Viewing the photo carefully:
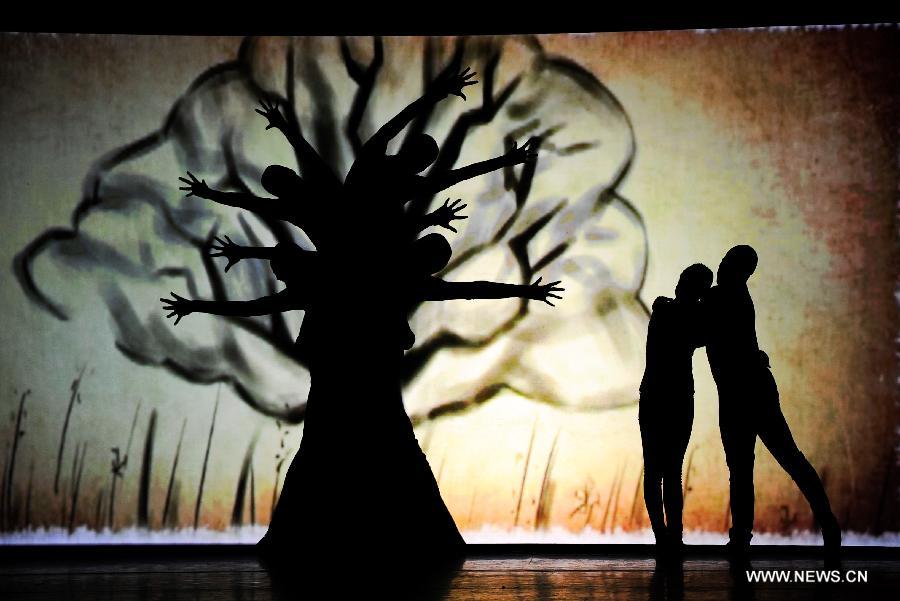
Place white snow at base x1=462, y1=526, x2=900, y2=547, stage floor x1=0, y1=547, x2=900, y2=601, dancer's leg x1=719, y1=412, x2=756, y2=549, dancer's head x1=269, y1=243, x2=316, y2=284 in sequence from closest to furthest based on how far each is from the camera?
stage floor x1=0, y1=547, x2=900, y2=601 < dancer's leg x1=719, y1=412, x2=756, y2=549 < dancer's head x1=269, y1=243, x2=316, y2=284 < white snow at base x1=462, y1=526, x2=900, y2=547

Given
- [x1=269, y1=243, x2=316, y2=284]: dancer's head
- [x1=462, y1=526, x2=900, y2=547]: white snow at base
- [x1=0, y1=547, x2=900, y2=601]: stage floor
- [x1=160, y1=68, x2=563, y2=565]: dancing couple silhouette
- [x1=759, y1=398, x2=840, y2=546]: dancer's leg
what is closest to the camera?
[x1=0, y1=547, x2=900, y2=601]: stage floor

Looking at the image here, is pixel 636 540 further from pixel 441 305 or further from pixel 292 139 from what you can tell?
pixel 292 139

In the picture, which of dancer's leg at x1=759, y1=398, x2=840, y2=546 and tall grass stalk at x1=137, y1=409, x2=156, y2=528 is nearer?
dancer's leg at x1=759, y1=398, x2=840, y2=546

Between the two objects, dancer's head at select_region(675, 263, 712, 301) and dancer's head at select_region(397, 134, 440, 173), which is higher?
dancer's head at select_region(397, 134, 440, 173)

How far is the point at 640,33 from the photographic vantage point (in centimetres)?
516

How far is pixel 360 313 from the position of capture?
11.9 feet

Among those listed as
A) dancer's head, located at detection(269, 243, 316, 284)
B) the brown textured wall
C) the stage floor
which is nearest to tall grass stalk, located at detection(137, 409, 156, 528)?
the brown textured wall

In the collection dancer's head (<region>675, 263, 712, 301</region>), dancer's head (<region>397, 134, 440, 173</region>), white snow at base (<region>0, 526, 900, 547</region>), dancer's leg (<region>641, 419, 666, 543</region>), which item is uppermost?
dancer's head (<region>397, 134, 440, 173</region>)

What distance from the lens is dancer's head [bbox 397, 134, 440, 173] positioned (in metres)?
3.69

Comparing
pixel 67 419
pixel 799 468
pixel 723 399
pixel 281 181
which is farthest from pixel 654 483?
pixel 67 419

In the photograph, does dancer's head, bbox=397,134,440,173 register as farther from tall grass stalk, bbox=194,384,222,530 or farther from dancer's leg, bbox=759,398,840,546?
tall grass stalk, bbox=194,384,222,530

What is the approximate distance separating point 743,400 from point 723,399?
78 millimetres

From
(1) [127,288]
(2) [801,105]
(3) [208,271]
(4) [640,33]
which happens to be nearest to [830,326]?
(2) [801,105]

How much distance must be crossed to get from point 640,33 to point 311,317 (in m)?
2.59
